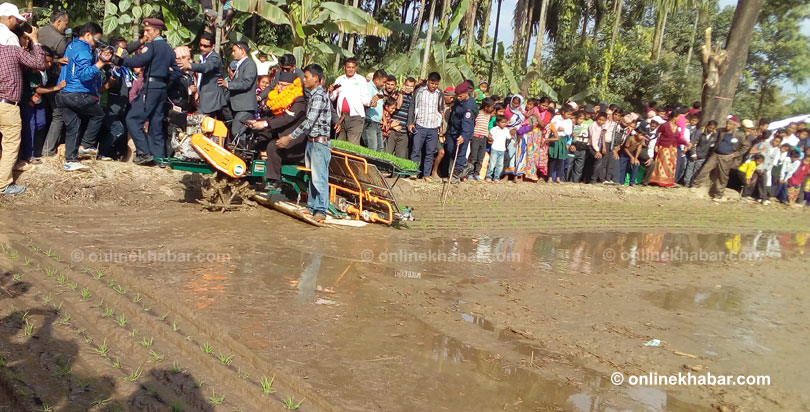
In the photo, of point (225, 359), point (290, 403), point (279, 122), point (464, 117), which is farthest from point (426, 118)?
point (290, 403)

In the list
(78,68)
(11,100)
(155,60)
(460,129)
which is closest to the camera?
(11,100)

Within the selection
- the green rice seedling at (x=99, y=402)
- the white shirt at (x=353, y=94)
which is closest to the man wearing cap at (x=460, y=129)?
the white shirt at (x=353, y=94)

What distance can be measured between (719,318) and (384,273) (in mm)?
3328

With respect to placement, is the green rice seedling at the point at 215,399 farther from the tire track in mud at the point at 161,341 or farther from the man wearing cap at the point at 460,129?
the man wearing cap at the point at 460,129

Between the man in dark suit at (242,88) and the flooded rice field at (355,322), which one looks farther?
the man in dark suit at (242,88)

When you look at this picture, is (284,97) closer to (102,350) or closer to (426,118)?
(426,118)

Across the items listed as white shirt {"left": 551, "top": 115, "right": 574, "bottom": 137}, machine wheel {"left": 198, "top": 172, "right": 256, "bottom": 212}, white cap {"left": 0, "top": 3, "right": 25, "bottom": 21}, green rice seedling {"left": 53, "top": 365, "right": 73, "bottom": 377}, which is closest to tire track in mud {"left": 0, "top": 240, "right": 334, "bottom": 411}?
green rice seedling {"left": 53, "top": 365, "right": 73, "bottom": 377}

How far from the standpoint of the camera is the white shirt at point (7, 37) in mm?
7461

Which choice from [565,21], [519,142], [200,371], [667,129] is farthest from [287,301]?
[565,21]

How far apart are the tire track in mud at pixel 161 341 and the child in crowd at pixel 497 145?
341 inches

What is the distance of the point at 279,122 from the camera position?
28.0 ft

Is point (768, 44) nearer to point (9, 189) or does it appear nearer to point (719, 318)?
point (719, 318)

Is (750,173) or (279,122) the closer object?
(279,122)

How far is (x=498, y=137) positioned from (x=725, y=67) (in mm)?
8080
